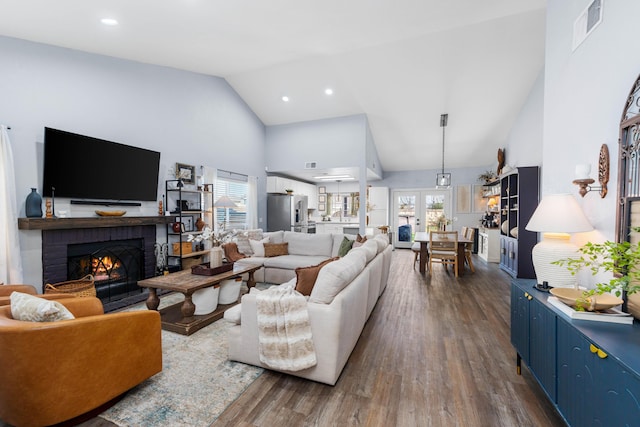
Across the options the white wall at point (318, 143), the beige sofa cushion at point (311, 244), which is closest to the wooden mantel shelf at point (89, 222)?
the beige sofa cushion at point (311, 244)

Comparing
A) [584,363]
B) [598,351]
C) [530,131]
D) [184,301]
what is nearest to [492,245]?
[530,131]

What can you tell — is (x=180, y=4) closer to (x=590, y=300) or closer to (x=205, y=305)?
(x=205, y=305)

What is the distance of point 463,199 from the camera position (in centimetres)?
857

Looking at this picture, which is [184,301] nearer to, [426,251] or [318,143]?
[426,251]

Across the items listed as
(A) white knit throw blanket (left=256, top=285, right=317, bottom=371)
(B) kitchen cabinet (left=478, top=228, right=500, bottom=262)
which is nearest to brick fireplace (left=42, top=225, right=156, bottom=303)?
(A) white knit throw blanket (left=256, top=285, right=317, bottom=371)

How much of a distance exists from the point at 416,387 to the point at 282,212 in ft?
18.6

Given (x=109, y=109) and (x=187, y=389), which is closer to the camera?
(x=187, y=389)

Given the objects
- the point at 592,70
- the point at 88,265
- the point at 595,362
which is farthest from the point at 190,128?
the point at 595,362

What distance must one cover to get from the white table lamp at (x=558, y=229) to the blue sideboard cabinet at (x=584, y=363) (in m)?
0.18

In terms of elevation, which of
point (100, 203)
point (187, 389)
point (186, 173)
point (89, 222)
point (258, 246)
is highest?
point (186, 173)

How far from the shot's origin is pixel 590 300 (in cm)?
149

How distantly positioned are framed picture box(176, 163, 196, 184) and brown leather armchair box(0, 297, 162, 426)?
3578mm

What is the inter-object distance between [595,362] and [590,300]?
405 millimetres

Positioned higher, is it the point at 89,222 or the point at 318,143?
the point at 318,143
